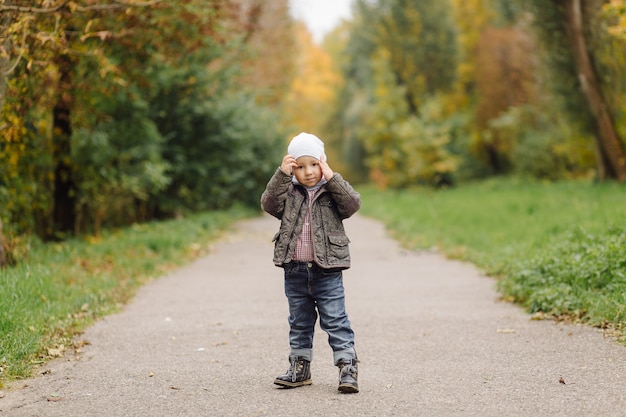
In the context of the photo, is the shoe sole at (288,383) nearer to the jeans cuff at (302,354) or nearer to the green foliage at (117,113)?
the jeans cuff at (302,354)

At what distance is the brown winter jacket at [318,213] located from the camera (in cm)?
506

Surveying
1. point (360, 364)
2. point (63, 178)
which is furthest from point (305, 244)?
point (63, 178)

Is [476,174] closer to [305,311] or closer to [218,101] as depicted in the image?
[218,101]

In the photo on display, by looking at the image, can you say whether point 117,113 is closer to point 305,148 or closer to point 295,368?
point 305,148

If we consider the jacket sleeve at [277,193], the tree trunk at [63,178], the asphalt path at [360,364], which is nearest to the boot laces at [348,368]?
the asphalt path at [360,364]

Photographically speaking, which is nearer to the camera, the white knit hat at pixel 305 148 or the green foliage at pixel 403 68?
the white knit hat at pixel 305 148

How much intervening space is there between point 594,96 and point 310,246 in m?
17.8

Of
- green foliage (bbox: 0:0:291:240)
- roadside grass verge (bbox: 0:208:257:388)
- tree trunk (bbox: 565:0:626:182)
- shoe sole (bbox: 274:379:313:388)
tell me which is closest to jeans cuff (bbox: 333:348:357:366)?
shoe sole (bbox: 274:379:313:388)

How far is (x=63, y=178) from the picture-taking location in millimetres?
14516

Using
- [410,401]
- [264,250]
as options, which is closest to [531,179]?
[264,250]

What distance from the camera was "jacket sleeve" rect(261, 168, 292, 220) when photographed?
5.13 m

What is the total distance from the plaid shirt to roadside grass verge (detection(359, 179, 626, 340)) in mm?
2804

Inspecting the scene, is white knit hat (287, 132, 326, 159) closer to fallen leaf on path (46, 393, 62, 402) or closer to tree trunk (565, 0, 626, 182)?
fallen leaf on path (46, 393, 62, 402)

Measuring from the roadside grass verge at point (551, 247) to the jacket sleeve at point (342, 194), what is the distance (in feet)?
8.58
